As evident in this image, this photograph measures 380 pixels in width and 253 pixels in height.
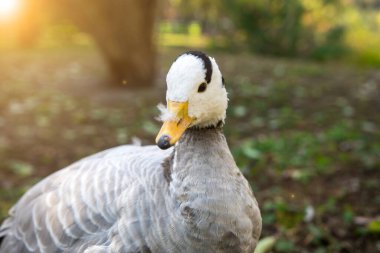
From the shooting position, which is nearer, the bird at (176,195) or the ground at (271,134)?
the bird at (176,195)

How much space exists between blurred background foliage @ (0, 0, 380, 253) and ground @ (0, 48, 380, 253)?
0.04 ft

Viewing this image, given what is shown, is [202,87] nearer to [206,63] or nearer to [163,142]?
[206,63]

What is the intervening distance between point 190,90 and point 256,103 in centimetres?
468

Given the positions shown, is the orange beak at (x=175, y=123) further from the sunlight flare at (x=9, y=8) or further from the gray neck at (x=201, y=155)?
the sunlight flare at (x=9, y=8)

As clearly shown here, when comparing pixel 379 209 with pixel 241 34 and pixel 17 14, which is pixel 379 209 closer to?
pixel 241 34

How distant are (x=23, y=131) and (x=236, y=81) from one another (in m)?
3.55

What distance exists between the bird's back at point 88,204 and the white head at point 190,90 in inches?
13.0

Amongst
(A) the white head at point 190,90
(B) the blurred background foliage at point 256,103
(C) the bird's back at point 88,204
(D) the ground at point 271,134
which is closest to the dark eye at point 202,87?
(A) the white head at point 190,90

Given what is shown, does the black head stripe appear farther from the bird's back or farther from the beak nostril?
the bird's back

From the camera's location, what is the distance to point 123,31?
272 inches

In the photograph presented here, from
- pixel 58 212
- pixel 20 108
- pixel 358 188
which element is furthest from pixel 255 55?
pixel 58 212

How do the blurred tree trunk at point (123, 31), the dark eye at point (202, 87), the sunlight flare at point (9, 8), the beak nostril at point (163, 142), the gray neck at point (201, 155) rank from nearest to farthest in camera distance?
the beak nostril at point (163, 142) < the dark eye at point (202, 87) < the gray neck at point (201, 155) < the blurred tree trunk at point (123, 31) < the sunlight flare at point (9, 8)

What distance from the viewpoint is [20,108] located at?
605cm

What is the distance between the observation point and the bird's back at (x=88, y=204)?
2.03 m
